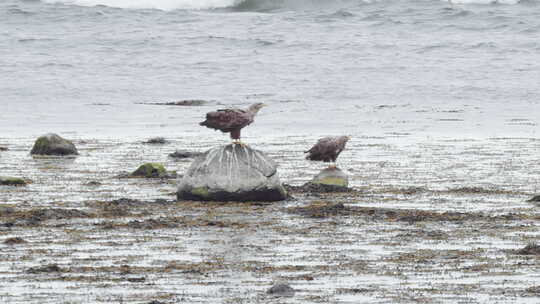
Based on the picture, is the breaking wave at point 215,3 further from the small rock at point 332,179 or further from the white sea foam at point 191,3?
the small rock at point 332,179

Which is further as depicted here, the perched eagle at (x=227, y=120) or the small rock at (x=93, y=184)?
the small rock at (x=93, y=184)

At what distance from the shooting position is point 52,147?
19.2 metres

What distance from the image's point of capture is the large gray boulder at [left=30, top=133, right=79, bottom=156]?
19219 millimetres

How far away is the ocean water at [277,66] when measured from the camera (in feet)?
89.5

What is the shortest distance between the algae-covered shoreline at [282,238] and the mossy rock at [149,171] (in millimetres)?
308

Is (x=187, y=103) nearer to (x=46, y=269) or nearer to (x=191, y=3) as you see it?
(x=46, y=269)

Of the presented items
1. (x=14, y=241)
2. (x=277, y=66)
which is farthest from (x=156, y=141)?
(x=277, y=66)

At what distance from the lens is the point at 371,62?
43.0 meters

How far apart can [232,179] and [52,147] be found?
19.8ft

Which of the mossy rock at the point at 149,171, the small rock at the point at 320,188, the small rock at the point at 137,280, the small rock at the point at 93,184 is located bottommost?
the mossy rock at the point at 149,171

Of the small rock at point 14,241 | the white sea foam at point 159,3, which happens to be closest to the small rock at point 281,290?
the small rock at point 14,241

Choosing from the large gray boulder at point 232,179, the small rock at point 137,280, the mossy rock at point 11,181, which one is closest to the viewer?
the small rock at point 137,280

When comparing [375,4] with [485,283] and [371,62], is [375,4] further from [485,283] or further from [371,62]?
[485,283]

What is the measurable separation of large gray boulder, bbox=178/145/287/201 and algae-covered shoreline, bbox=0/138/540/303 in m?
0.22
